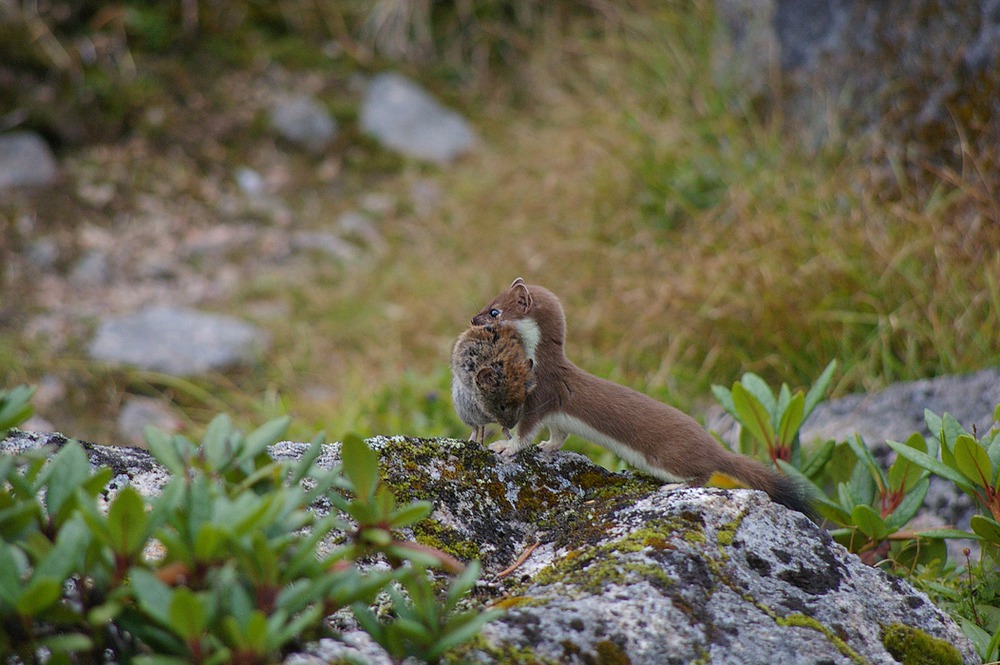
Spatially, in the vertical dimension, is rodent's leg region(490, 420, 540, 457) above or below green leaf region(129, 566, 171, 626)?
below

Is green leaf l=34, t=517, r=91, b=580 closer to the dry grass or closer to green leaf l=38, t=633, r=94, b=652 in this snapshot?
green leaf l=38, t=633, r=94, b=652

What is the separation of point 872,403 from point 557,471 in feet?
7.26

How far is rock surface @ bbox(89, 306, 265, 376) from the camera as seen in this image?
6879mm

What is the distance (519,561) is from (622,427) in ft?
2.28

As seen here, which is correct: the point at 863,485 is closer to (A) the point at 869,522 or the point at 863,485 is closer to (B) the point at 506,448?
(A) the point at 869,522

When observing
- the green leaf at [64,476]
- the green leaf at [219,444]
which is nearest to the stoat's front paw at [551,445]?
the green leaf at [219,444]

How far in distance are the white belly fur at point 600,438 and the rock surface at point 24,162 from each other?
7.23 meters

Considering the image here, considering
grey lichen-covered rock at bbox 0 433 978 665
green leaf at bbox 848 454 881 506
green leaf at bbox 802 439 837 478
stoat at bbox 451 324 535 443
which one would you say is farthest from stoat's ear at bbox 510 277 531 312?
green leaf at bbox 848 454 881 506

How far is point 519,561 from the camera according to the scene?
2.46 metres

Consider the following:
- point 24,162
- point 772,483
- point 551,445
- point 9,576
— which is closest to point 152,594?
point 9,576

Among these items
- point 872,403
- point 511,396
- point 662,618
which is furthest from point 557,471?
point 872,403

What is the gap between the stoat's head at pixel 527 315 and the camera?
3238 millimetres

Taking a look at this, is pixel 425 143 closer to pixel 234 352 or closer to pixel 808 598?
pixel 234 352

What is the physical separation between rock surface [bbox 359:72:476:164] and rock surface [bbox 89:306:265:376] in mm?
3207
